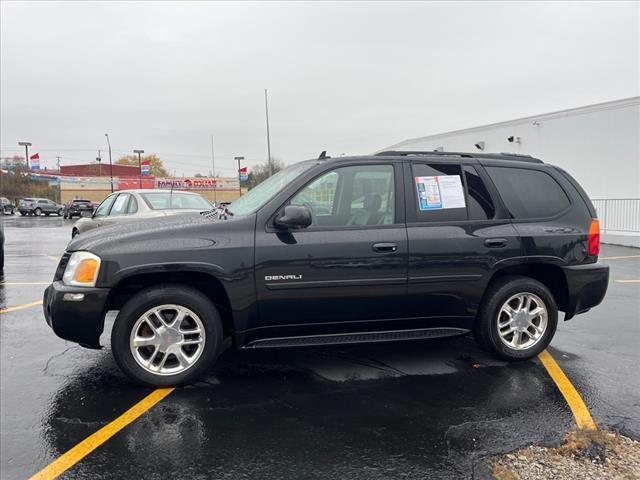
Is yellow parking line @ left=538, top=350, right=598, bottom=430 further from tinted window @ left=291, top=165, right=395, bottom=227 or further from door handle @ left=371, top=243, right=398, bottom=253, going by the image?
tinted window @ left=291, top=165, right=395, bottom=227

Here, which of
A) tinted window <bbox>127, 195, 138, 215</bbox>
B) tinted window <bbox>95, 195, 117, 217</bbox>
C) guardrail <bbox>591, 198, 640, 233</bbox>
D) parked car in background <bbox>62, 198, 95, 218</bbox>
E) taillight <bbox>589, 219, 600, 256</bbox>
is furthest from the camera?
parked car in background <bbox>62, 198, 95, 218</bbox>

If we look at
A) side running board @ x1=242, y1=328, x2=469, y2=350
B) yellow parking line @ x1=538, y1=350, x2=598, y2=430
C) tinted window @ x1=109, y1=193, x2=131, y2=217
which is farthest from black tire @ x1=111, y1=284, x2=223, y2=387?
tinted window @ x1=109, y1=193, x2=131, y2=217

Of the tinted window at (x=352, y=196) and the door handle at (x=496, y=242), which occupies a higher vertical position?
the tinted window at (x=352, y=196)

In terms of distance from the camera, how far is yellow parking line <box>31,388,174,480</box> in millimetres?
2711

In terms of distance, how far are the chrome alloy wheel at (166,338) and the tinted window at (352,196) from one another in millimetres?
1309

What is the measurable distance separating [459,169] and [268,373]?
2.50 m

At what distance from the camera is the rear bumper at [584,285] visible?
4.45 metres

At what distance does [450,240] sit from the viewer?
4121mm

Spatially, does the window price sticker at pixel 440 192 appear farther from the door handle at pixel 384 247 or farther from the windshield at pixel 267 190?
the windshield at pixel 267 190

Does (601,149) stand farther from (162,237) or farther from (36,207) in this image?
(36,207)

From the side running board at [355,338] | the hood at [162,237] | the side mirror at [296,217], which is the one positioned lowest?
the side running board at [355,338]

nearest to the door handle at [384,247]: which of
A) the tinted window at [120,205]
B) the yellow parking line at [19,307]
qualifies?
the yellow parking line at [19,307]

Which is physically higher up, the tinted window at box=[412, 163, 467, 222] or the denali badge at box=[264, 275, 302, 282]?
the tinted window at box=[412, 163, 467, 222]

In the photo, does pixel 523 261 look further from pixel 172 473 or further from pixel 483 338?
pixel 172 473
